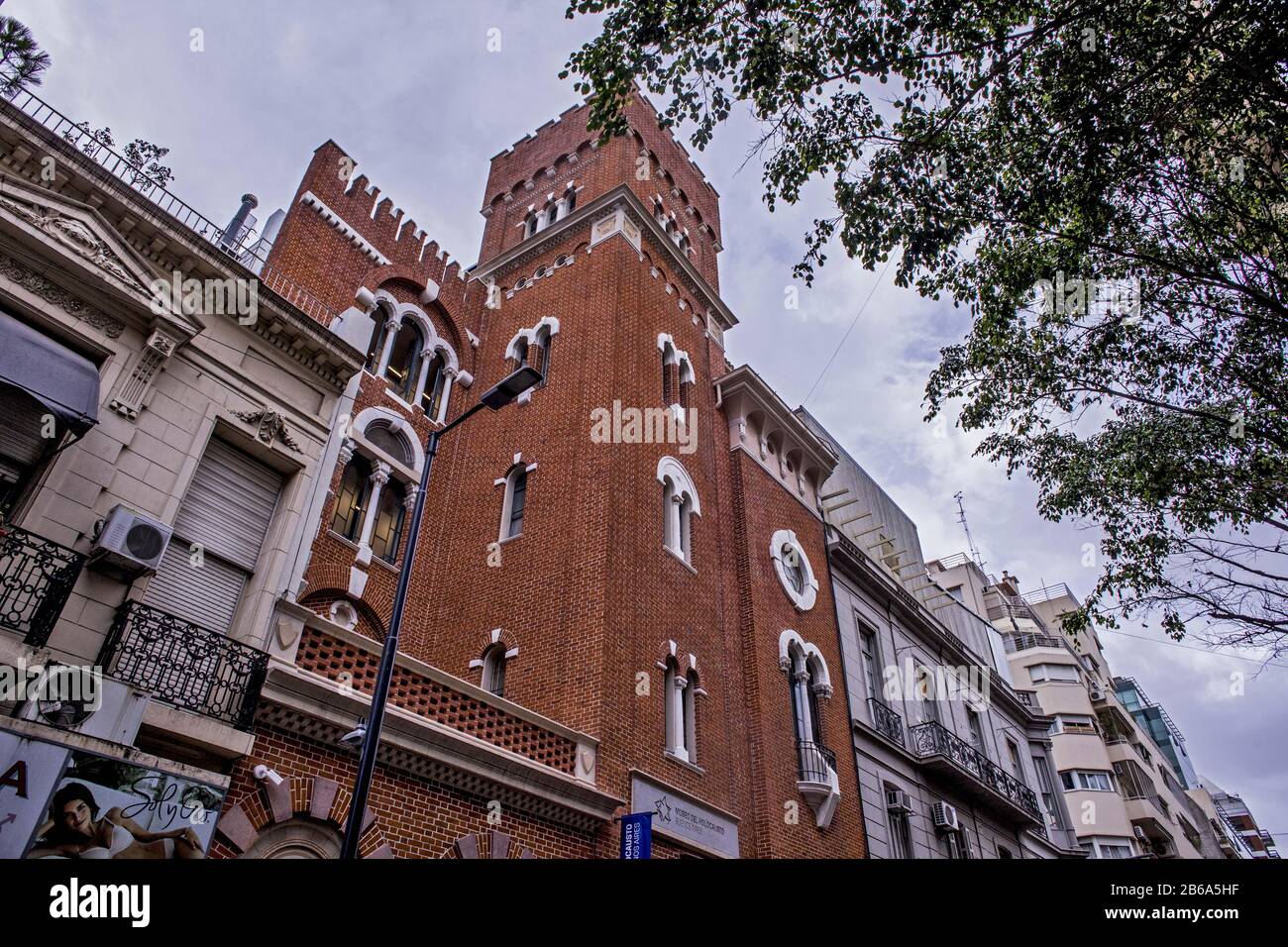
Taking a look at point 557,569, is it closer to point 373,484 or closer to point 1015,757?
point 373,484

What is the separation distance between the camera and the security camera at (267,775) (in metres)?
9.32

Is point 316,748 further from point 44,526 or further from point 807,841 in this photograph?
point 807,841

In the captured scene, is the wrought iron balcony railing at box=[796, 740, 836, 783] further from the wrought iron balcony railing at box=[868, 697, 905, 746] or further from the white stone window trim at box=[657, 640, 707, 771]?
the wrought iron balcony railing at box=[868, 697, 905, 746]

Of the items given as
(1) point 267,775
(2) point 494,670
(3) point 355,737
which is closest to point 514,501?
(2) point 494,670

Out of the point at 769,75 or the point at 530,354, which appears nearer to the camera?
the point at 769,75

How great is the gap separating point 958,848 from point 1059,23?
21.6 m

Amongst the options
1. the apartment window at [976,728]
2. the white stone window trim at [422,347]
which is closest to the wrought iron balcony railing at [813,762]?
the white stone window trim at [422,347]

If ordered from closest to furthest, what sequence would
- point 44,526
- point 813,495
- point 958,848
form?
point 44,526, point 958,848, point 813,495

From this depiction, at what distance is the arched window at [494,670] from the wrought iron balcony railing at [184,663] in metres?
6.96

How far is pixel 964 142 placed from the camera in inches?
464

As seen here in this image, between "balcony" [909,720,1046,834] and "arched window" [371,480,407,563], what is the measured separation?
629 inches

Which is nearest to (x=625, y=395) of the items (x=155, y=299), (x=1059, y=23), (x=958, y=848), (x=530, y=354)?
(x=530, y=354)

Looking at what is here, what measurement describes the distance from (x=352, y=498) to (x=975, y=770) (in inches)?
827
